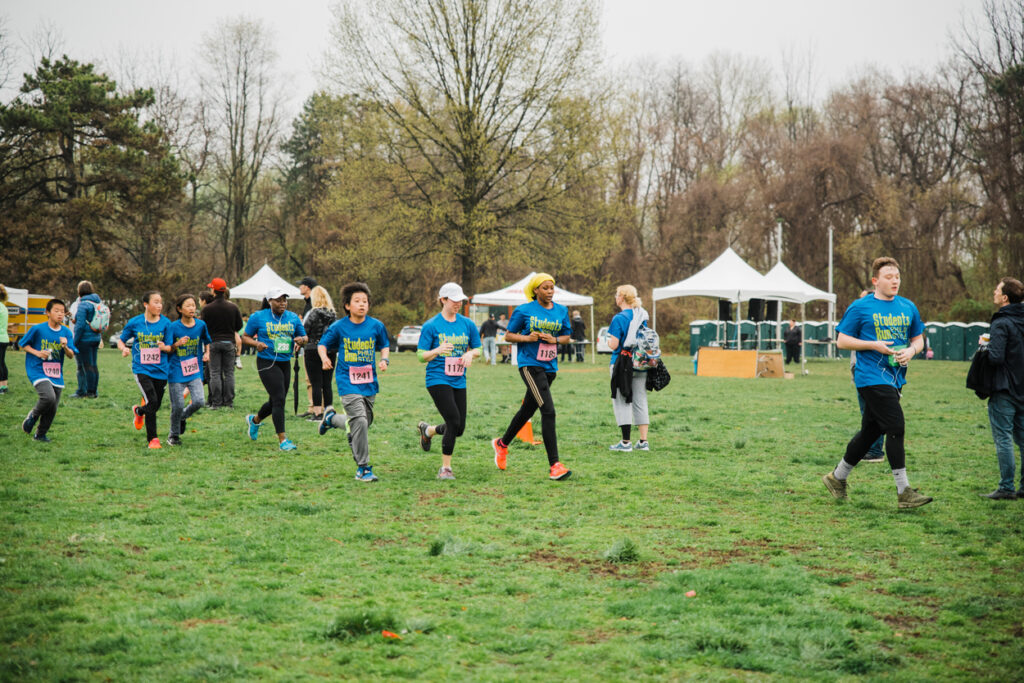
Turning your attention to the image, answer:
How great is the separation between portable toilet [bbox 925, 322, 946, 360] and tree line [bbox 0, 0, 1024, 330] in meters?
2.19

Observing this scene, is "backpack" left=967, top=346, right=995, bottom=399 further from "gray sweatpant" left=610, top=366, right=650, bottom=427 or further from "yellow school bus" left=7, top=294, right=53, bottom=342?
"yellow school bus" left=7, top=294, right=53, bottom=342

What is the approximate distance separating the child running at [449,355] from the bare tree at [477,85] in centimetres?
2530

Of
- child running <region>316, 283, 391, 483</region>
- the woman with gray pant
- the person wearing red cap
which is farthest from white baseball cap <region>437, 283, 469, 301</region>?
the person wearing red cap

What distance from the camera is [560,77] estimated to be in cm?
3338

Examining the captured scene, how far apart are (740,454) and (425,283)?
1658 inches

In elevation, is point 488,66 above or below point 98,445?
above

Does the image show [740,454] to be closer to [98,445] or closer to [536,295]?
[536,295]

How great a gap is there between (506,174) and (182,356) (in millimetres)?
25656

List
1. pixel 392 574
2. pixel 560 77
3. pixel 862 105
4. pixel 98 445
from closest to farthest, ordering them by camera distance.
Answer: pixel 392 574 → pixel 98 445 → pixel 560 77 → pixel 862 105

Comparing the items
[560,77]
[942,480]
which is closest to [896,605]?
[942,480]

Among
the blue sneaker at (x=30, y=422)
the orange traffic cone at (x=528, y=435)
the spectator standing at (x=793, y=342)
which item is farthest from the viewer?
the spectator standing at (x=793, y=342)

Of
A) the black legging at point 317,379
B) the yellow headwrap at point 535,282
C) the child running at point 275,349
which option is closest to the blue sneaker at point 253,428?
the child running at point 275,349

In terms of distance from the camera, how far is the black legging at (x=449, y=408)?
26.2 feet

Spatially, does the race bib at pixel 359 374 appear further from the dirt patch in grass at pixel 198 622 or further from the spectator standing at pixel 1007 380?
the spectator standing at pixel 1007 380
